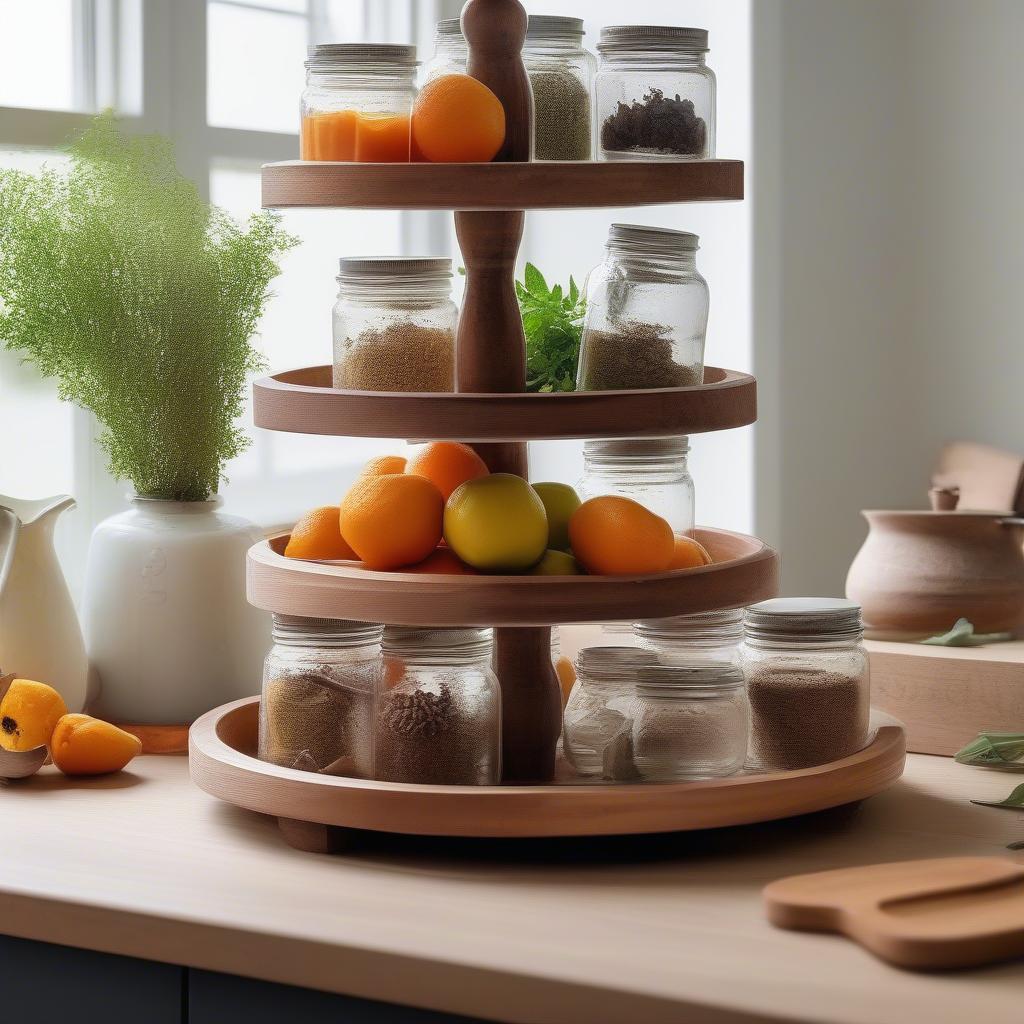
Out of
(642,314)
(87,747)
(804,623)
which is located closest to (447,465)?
(642,314)

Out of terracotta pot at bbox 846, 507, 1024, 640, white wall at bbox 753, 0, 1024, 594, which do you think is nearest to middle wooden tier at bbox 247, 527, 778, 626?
terracotta pot at bbox 846, 507, 1024, 640

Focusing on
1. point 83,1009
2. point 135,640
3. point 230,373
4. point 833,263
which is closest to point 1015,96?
point 833,263

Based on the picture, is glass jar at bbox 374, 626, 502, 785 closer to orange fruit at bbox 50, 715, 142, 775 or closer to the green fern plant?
orange fruit at bbox 50, 715, 142, 775

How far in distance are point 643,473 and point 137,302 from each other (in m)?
0.50

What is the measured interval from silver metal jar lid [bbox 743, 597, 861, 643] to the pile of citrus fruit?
0.08 meters

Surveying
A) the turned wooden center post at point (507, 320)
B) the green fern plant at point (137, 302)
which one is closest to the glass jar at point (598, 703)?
the turned wooden center post at point (507, 320)

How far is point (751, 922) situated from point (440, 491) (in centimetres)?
38

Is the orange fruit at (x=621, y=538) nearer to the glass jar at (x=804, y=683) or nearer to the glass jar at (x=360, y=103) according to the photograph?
the glass jar at (x=804, y=683)

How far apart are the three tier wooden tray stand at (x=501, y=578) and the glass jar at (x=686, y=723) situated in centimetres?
6

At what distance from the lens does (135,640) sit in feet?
4.82

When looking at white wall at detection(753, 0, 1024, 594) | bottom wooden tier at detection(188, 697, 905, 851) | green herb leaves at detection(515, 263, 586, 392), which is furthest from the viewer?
white wall at detection(753, 0, 1024, 594)

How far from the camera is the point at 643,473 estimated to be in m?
1.30

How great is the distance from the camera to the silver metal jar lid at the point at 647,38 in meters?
1.14

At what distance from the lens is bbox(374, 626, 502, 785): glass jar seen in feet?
3.63
